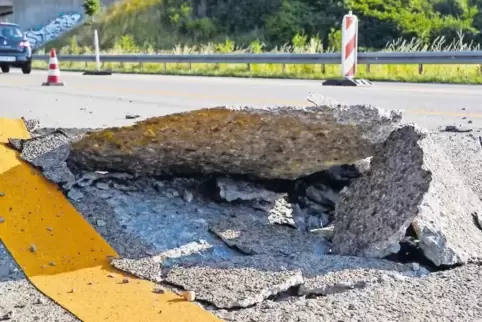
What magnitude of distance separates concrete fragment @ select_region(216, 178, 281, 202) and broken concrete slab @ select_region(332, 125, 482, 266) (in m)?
0.47

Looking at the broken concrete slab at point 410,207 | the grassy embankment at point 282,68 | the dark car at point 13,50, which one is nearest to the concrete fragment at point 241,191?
the broken concrete slab at point 410,207

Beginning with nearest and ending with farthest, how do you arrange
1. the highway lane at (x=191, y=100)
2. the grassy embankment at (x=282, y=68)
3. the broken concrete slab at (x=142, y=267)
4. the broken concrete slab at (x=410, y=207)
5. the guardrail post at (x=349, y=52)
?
the broken concrete slab at (x=142, y=267) < the broken concrete slab at (x=410, y=207) < the highway lane at (x=191, y=100) < the guardrail post at (x=349, y=52) < the grassy embankment at (x=282, y=68)

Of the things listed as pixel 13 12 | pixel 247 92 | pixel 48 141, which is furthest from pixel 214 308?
pixel 13 12

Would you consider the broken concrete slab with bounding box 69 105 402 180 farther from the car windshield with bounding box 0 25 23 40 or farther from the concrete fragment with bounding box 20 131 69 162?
the car windshield with bounding box 0 25 23 40

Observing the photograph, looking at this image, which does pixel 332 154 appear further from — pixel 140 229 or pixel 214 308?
pixel 214 308

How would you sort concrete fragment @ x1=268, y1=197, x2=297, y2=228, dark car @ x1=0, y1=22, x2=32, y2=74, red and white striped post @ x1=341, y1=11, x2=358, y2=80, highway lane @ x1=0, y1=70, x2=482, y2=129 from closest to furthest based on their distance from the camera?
concrete fragment @ x1=268, y1=197, x2=297, y2=228 → highway lane @ x1=0, y1=70, x2=482, y2=129 → red and white striped post @ x1=341, y1=11, x2=358, y2=80 → dark car @ x1=0, y1=22, x2=32, y2=74

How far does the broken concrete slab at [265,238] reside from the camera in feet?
9.79

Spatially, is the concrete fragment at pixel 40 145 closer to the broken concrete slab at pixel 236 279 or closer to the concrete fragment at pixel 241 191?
the concrete fragment at pixel 241 191

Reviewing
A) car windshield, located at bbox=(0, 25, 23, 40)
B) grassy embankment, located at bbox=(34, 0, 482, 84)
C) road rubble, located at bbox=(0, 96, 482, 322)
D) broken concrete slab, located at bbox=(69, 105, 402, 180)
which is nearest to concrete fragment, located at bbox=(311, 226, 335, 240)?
road rubble, located at bbox=(0, 96, 482, 322)

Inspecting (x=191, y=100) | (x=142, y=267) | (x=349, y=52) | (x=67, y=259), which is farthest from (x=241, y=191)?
(x=349, y=52)

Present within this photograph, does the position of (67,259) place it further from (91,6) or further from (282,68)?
(91,6)

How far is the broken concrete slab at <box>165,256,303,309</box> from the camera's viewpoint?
246 cm

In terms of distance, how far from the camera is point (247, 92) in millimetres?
10047

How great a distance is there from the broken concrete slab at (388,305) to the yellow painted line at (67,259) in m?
0.22
